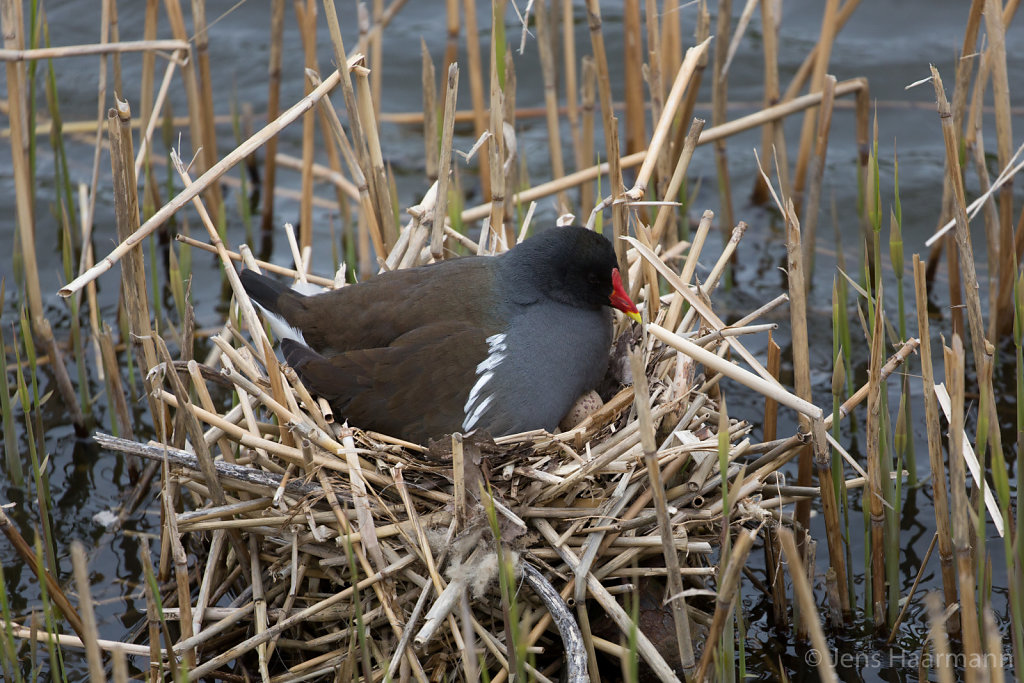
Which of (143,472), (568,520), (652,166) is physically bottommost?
(143,472)

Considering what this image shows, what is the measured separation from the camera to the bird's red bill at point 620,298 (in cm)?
314

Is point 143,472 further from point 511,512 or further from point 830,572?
point 830,572

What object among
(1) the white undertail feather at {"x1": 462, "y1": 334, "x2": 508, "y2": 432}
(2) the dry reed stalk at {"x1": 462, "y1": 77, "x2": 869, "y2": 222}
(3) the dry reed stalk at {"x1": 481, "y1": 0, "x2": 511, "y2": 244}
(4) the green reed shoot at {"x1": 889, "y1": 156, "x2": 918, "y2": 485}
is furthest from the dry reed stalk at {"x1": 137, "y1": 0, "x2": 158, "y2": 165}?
(4) the green reed shoot at {"x1": 889, "y1": 156, "x2": 918, "y2": 485}

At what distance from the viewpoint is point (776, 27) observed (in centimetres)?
468

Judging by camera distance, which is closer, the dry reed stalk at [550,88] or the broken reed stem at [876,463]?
the broken reed stem at [876,463]

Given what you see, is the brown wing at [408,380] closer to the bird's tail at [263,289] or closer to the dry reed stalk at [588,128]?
the bird's tail at [263,289]

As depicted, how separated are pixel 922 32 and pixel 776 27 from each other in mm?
2192

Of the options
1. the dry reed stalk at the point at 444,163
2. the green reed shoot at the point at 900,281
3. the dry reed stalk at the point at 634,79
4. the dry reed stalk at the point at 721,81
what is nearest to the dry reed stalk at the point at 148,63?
the dry reed stalk at the point at 444,163

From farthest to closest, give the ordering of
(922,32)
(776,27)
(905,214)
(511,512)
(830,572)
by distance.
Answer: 1. (922,32)
2. (905,214)
3. (776,27)
4. (830,572)
5. (511,512)

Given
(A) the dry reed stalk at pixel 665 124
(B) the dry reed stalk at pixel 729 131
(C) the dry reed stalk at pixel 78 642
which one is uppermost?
(A) the dry reed stalk at pixel 665 124

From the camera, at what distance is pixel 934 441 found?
256 cm

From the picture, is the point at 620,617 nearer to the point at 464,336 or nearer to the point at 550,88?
the point at 464,336

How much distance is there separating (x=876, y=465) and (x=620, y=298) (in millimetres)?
860

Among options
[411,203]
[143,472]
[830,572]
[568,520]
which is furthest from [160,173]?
[830,572]
